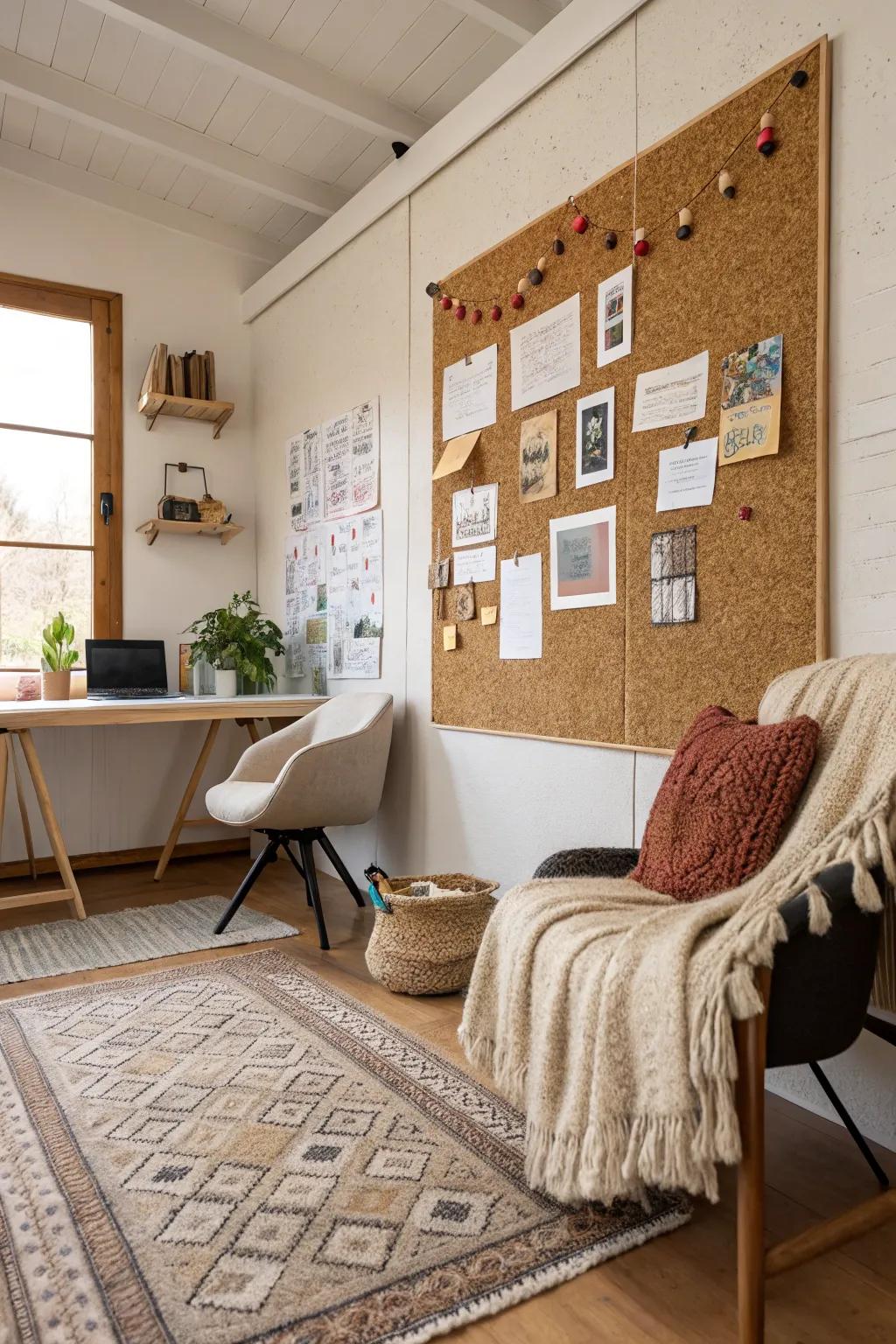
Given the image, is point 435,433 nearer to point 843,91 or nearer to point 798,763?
point 843,91

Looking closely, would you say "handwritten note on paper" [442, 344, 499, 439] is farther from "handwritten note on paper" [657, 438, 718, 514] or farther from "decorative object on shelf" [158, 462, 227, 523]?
"decorative object on shelf" [158, 462, 227, 523]

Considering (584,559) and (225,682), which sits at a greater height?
(584,559)

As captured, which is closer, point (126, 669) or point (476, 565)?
point (476, 565)

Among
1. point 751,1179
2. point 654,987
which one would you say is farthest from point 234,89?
point 751,1179

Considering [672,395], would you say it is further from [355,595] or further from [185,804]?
[185,804]

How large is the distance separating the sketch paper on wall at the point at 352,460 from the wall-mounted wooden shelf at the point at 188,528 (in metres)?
0.65

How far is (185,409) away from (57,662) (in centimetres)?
128

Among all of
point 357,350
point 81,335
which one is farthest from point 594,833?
point 81,335

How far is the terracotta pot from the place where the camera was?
3.57 m

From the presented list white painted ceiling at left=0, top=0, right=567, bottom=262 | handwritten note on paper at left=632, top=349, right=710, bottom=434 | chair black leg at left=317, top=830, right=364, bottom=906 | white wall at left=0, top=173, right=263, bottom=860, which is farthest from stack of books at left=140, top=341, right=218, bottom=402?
handwritten note on paper at left=632, top=349, right=710, bottom=434

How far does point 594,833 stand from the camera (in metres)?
2.38

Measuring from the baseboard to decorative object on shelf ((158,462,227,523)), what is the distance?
4.72 ft

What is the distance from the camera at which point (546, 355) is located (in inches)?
101

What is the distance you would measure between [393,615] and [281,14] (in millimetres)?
1904
